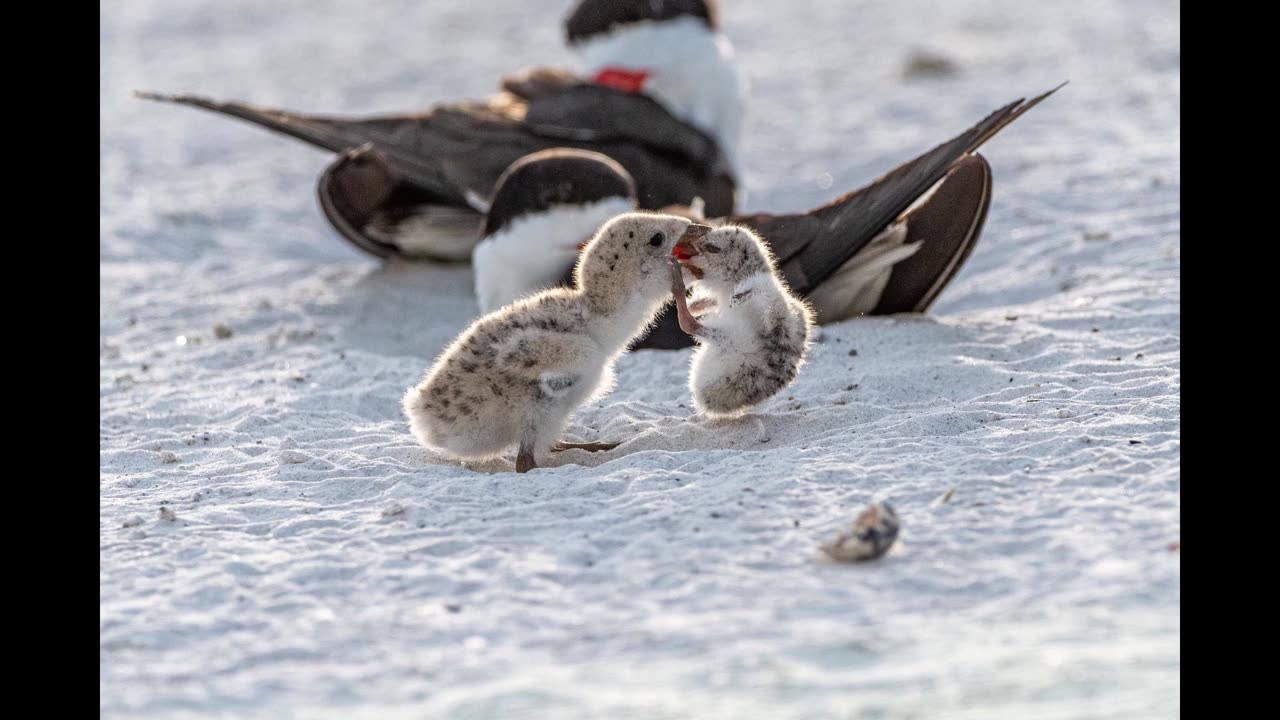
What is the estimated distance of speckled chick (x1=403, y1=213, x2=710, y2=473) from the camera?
3.92 meters

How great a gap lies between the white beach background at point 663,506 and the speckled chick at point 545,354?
13 centimetres

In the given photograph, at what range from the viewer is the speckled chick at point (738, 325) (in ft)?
13.4

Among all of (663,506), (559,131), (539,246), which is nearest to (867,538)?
(663,506)

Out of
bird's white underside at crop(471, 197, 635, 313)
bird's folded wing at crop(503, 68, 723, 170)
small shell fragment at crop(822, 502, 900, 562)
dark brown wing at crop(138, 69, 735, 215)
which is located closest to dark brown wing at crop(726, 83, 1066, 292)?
bird's white underside at crop(471, 197, 635, 313)

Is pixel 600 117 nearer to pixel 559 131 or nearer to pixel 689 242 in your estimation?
pixel 559 131

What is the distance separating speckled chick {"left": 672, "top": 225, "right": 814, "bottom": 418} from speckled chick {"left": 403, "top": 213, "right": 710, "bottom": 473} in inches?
3.8

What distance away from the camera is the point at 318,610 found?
10.0 ft

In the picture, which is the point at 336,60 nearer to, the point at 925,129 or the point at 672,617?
the point at 925,129

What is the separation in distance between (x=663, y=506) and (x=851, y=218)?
1.94 m

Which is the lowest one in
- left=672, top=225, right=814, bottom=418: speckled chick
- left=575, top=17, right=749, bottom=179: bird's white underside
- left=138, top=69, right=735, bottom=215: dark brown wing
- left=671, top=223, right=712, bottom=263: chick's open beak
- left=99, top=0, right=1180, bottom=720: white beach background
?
left=99, top=0, right=1180, bottom=720: white beach background

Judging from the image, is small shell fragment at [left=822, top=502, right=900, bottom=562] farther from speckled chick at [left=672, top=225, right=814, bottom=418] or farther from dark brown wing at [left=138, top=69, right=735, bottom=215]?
dark brown wing at [left=138, top=69, right=735, bottom=215]

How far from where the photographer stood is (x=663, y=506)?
348 centimetres
